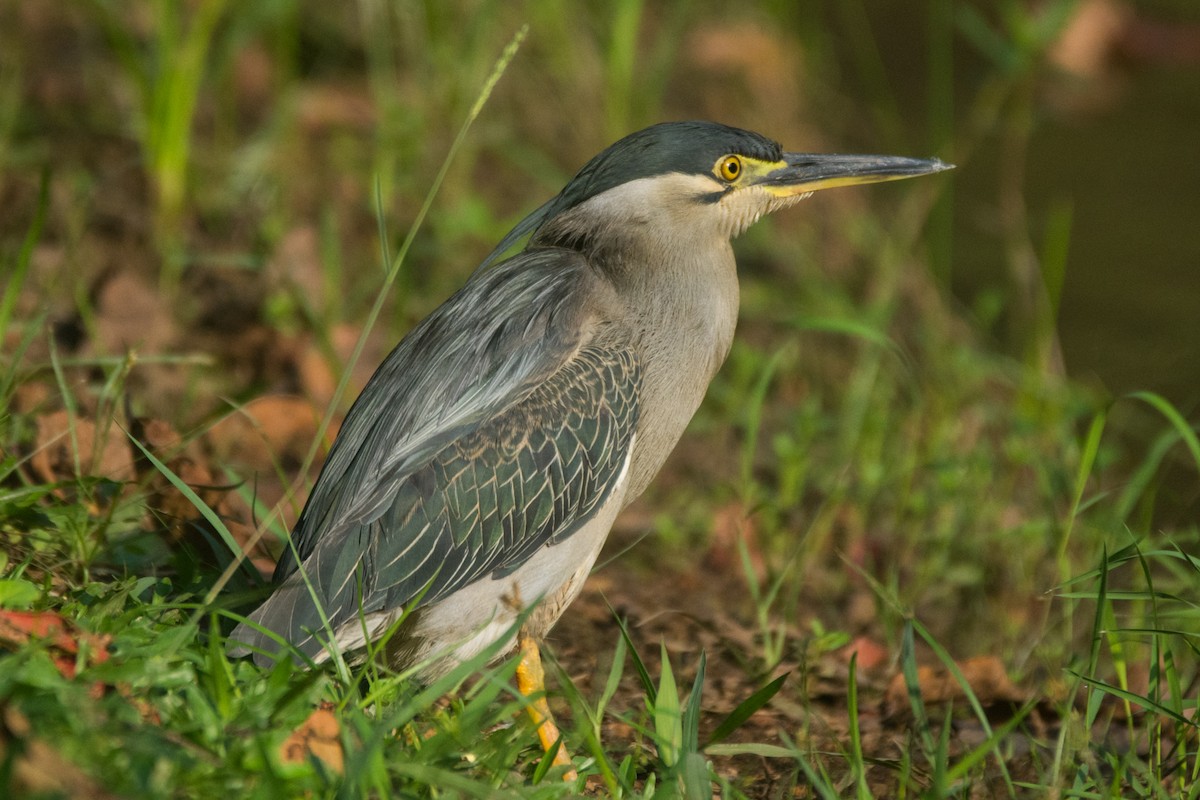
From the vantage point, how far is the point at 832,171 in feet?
12.8

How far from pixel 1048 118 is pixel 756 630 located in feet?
18.0

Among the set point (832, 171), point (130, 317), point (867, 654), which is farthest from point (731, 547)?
point (130, 317)

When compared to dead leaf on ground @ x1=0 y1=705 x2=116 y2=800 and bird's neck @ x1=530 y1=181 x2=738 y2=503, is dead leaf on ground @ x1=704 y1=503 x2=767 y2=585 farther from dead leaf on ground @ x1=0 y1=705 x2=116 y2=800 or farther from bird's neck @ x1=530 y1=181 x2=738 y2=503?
dead leaf on ground @ x1=0 y1=705 x2=116 y2=800

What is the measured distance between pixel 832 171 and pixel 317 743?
218cm

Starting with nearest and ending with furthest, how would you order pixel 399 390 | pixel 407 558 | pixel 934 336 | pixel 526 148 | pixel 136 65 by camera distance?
pixel 407 558 < pixel 399 390 < pixel 136 65 < pixel 934 336 < pixel 526 148

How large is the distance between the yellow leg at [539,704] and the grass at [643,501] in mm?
66

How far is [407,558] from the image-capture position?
3271 millimetres

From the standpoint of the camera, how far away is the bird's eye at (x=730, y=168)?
3787 mm

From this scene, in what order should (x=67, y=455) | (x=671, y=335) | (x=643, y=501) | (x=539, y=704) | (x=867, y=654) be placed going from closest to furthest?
1. (x=539, y=704)
2. (x=671, y=335)
3. (x=67, y=455)
4. (x=867, y=654)
5. (x=643, y=501)

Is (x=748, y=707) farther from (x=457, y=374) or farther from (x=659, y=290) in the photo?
(x=659, y=290)

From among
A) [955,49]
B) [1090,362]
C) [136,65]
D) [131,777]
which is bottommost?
[1090,362]

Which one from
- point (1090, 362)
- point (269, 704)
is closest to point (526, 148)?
point (1090, 362)

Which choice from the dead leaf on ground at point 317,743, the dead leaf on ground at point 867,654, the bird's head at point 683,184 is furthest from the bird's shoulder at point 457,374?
the dead leaf on ground at point 867,654

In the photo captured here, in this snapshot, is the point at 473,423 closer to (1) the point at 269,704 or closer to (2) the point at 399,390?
(2) the point at 399,390
